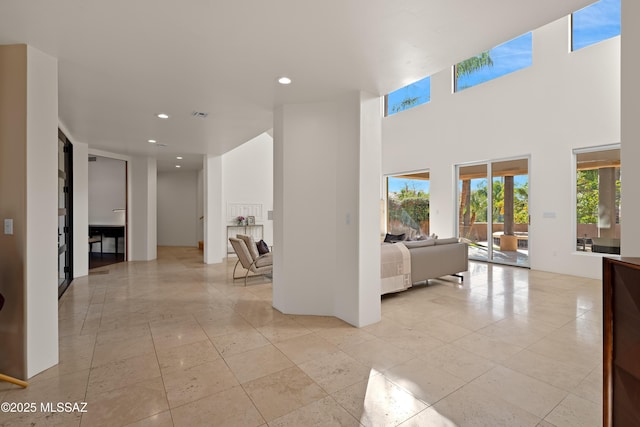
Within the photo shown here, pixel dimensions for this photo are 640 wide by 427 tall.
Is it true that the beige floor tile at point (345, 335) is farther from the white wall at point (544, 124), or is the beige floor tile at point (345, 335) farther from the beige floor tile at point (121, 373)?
the white wall at point (544, 124)

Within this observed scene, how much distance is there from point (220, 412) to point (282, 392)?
1.38 ft

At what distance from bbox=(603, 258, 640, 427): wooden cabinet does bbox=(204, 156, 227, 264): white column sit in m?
7.26

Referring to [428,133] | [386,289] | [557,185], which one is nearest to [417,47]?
[386,289]

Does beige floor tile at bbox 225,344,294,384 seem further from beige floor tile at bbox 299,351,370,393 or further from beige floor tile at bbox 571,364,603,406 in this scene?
beige floor tile at bbox 571,364,603,406

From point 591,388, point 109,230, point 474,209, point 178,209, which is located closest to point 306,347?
point 591,388

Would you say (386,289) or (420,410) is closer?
(420,410)

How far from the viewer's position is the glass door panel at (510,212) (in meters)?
6.89

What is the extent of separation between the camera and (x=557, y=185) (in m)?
6.20

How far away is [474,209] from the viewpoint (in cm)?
787

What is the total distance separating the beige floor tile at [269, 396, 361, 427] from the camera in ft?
6.10

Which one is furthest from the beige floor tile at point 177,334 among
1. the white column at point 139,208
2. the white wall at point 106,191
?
the white wall at point 106,191

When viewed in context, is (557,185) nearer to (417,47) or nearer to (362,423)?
(417,47)

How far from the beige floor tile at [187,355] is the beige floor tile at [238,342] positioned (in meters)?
0.07

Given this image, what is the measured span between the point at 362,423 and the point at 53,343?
8.35 feet
